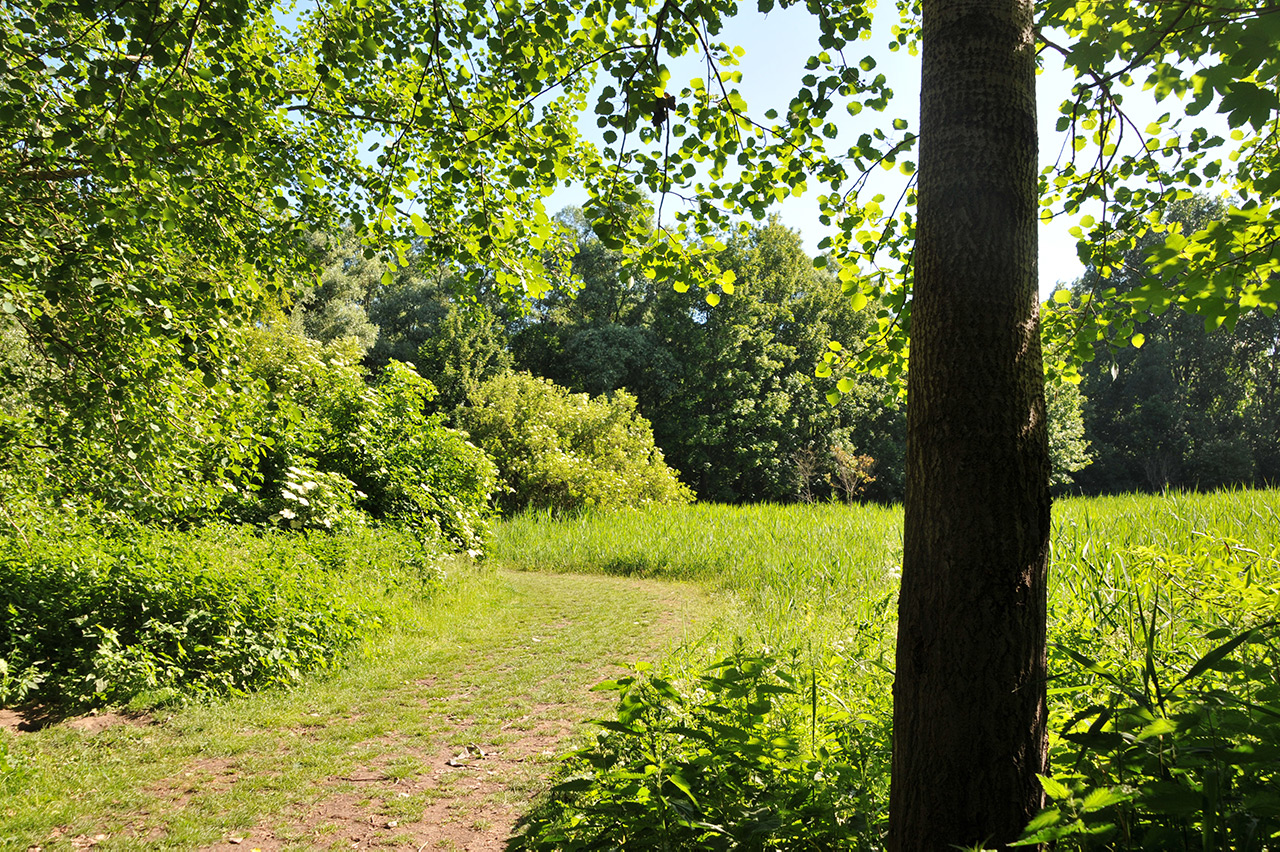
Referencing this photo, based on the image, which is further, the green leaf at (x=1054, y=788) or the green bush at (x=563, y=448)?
the green bush at (x=563, y=448)

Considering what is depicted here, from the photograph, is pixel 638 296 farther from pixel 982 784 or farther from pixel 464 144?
pixel 982 784

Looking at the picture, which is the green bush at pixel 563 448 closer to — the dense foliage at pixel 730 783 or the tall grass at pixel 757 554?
the tall grass at pixel 757 554

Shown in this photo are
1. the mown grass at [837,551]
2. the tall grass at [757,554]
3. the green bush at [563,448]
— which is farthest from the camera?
the green bush at [563,448]

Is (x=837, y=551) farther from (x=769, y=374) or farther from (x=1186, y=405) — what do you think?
(x=1186, y=405)

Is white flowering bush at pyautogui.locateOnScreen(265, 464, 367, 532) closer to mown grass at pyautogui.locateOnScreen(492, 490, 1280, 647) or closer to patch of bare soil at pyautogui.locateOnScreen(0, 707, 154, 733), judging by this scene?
mown grass at pyautogui.locateOnScreen(492, 490, 1280, 647)

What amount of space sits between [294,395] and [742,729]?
10.1 m

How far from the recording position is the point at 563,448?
763 inches

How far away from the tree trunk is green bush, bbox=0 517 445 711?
5244 millimetres

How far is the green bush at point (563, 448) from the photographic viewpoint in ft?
58.3

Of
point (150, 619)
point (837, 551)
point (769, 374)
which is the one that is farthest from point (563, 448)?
point (769, 374)

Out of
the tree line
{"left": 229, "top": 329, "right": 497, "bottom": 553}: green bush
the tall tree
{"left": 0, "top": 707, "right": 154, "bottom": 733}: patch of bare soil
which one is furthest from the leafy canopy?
the tree line

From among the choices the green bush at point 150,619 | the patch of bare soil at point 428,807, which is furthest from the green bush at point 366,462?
the patch of bare soil at point 428,807

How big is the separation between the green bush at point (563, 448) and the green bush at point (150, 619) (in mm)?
9857

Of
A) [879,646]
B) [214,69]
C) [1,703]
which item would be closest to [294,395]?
[1,703]
